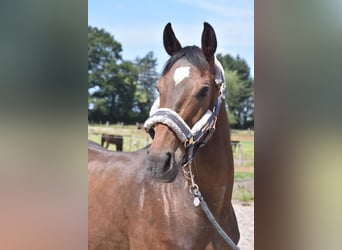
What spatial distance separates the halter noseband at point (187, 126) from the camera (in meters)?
0.80

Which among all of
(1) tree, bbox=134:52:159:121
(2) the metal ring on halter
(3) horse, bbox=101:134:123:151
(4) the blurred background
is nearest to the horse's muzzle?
(2) the metal ring on halter

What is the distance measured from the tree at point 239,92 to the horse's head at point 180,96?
0.18 m

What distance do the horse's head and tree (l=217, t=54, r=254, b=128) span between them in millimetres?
181

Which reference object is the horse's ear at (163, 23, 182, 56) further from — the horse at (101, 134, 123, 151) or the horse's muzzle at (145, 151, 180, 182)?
the horse at (101, 134, 123, 151)

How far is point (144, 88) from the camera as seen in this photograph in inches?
64.1

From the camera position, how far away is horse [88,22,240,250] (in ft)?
2.63

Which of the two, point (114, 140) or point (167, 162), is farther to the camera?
point (114, 140)

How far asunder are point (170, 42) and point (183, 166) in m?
0.34

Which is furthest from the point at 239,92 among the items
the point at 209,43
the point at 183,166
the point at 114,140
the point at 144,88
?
the point at 114,140
